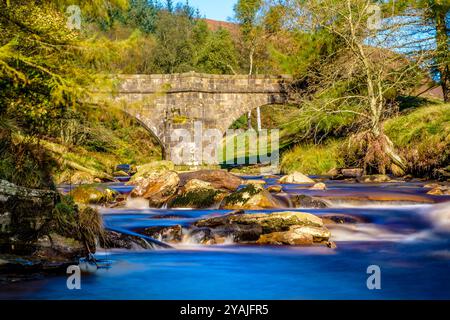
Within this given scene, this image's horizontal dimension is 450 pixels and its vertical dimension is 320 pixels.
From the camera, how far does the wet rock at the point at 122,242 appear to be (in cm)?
958

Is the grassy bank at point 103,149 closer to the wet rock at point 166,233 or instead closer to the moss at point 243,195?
the moss at point 243,195

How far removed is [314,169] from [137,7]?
49.3 metres

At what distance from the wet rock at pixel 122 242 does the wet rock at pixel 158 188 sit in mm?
5366

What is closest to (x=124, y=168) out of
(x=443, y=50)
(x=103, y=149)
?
(x=103, y=149)

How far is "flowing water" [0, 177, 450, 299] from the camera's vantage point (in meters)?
7.48

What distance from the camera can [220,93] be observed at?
31.6m

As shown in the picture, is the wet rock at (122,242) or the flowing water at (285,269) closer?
the flowing water at (285,269)

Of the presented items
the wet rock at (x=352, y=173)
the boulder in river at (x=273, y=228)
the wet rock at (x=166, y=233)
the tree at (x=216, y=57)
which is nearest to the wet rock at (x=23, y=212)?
the wet rock at (x=166, y=233)

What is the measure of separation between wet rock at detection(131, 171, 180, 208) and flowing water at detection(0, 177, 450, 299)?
282 centimetres

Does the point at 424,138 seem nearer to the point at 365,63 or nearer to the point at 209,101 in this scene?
the point at 365,63

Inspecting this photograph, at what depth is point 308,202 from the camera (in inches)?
577

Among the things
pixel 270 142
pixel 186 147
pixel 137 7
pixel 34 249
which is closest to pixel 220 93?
pixel 186 147

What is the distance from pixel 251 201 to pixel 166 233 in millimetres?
3853

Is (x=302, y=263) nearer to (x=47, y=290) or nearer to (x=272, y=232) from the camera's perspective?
(x=272, y=232)
